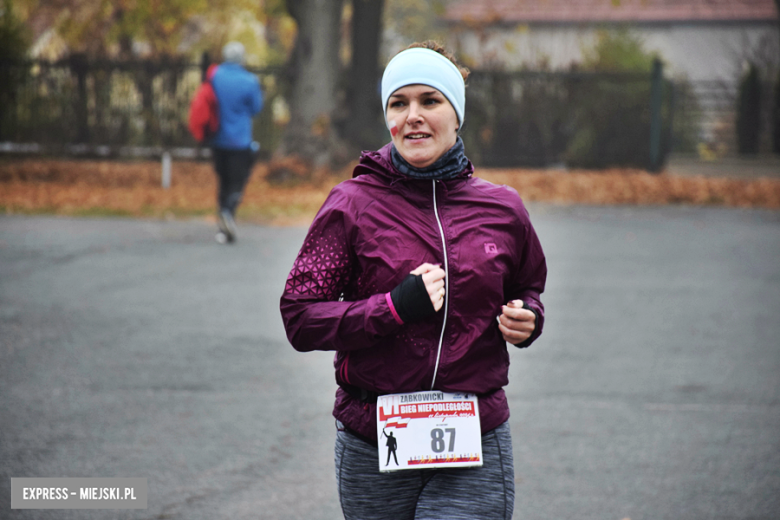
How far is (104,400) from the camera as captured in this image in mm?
5438

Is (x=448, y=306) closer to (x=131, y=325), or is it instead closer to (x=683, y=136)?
(x=131, y=325)

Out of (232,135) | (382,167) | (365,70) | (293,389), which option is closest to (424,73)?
(382,167)

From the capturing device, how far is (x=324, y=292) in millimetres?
2488

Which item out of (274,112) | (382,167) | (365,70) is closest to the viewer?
(382,167)

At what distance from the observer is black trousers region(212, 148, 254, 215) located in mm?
11305

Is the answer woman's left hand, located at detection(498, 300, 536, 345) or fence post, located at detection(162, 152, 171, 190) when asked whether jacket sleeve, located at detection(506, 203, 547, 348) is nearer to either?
woman's left hand, located at detection(498, 300, 536, 345)

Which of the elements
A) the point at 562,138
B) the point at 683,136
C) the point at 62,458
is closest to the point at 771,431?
the point at 62,458

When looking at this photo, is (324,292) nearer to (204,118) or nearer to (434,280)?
(434,280)

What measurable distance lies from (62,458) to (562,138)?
17.6 metres

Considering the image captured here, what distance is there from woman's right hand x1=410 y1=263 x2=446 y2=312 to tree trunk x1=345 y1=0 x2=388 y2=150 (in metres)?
18.7

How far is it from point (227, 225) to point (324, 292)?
9093 millimetres

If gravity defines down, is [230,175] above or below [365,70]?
below

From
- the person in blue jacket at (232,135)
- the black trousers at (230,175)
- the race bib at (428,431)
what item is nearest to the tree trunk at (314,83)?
the person in blue jacket at (232,135)

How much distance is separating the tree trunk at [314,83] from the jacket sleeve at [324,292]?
15.9m
